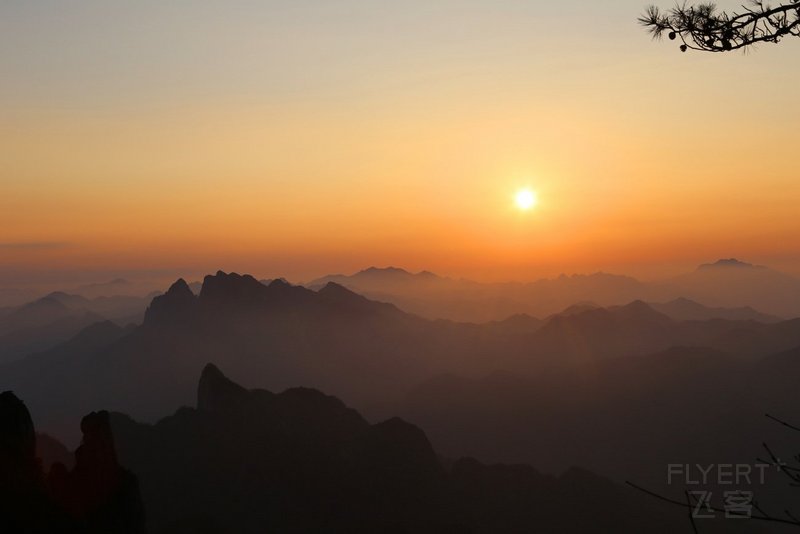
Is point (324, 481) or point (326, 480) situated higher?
point (326, 480)

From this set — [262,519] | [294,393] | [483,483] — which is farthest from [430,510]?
[294,393]

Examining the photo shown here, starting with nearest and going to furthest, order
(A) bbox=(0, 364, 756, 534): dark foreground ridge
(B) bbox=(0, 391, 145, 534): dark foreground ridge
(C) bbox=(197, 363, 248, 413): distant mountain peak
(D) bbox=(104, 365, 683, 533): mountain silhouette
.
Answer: (B) bbox=(0, 391, 145, 534): dark foreground ridge → (A) bbox=(0, 364, 756, 534): dark foreground ridge → (D) bbox=(104, 365, 683, 533): mountain silhouette → (C) bbox=(197, 363, 248, 413): distant mountain peak

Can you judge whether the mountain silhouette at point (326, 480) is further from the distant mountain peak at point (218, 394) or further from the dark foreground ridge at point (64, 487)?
the dark foreground ridge at point (64, 487)

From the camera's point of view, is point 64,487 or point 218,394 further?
point 218,394

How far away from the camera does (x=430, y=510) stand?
163 meters

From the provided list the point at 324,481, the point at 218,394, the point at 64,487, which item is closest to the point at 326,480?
the point at 324,481

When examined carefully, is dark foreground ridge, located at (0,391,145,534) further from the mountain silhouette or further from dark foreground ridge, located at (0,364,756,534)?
the mountain silhouette

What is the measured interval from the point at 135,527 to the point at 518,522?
13419 centimetres

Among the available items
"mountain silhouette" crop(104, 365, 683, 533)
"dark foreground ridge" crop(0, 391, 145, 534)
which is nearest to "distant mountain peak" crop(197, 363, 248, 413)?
"mountain silhouette" crop(104, 365, 683, 533)

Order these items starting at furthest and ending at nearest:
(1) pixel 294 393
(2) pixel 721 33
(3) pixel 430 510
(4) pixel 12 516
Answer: (1) pixel 294 393, (3) pixel 430 510, (4) pixel 12 516, (2) pixel 721 33

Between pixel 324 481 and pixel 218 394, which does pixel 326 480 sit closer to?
pixel 324 481

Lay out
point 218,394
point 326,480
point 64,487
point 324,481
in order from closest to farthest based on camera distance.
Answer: point 64,487 < point 324,481 < point 326,480 < point 218,394

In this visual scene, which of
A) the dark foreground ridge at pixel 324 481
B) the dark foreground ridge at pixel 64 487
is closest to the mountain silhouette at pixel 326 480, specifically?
the dark foreground ridge at pixel 324 481

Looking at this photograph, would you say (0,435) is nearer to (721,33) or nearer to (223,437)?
(721,33)
